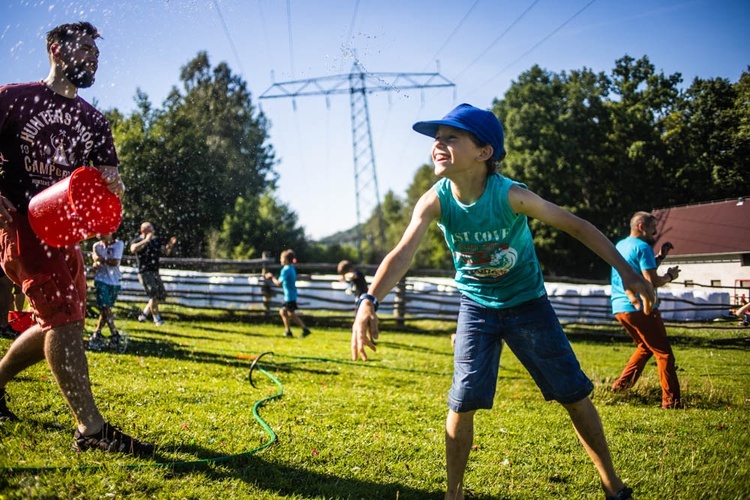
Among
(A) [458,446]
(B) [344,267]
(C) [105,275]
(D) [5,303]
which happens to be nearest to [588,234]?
(A) [458,446]

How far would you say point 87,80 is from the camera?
3021 millimetres

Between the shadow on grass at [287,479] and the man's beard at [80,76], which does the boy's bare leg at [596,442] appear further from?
the man's beard at [80,76]

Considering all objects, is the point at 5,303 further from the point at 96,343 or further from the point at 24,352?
the point at 96,343

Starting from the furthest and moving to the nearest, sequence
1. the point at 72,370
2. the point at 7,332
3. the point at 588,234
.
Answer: the point at 7,332 < the point at 72,370 < the point at 588,234

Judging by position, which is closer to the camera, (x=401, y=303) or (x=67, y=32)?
(x=67, y=32)

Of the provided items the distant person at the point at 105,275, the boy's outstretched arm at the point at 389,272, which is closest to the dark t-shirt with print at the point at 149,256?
the distant person at the point at 105,275

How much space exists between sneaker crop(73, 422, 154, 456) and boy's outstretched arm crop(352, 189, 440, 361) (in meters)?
1.57

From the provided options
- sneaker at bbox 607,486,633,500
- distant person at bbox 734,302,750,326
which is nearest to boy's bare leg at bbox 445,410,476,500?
sneaker at bbox 607,486,633,500

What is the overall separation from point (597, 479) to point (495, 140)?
2.21 m

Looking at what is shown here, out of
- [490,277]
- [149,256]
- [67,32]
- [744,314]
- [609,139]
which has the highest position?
[67,32]

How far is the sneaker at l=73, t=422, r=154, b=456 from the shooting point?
2828 mm

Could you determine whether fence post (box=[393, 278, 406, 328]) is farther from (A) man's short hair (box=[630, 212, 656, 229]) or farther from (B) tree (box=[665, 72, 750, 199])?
(B) tree (box=[665, 72, 750, 199])

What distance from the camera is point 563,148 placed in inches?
301

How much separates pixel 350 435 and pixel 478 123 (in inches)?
97.9
